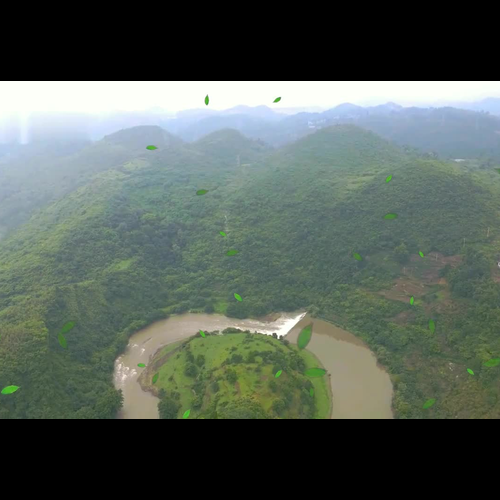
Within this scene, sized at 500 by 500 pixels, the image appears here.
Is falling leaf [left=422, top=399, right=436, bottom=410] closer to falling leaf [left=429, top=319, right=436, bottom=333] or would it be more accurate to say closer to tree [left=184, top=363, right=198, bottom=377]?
falling leaf [left=429, top=319, right=436, bottom=333]

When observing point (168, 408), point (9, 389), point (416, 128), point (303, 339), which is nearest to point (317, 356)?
point (168, 408)

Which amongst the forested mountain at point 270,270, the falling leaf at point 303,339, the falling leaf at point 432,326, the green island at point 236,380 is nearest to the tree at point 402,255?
the forested mountain at point 270,270

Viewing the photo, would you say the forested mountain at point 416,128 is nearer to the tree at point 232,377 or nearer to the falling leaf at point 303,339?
the tree at point 232,377

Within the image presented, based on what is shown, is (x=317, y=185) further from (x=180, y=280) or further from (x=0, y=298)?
(x=0, y=298)

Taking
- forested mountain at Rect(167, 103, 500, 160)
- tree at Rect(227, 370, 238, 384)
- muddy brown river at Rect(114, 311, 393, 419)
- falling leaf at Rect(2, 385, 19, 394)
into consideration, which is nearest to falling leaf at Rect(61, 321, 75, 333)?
muddy brown river at Rect(114, 311, 393, 419)

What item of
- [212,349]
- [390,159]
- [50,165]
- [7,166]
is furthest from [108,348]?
[7,166]

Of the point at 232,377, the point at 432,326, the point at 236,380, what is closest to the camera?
the point at 236,380

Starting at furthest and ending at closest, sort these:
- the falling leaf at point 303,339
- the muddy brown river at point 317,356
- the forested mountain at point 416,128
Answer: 1. the forested mountain at point 416,128
2. the muddy brown river at point 317,356
3. the falling leaf at point 303,339

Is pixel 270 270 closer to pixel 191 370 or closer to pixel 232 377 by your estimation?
pixel 191 370
